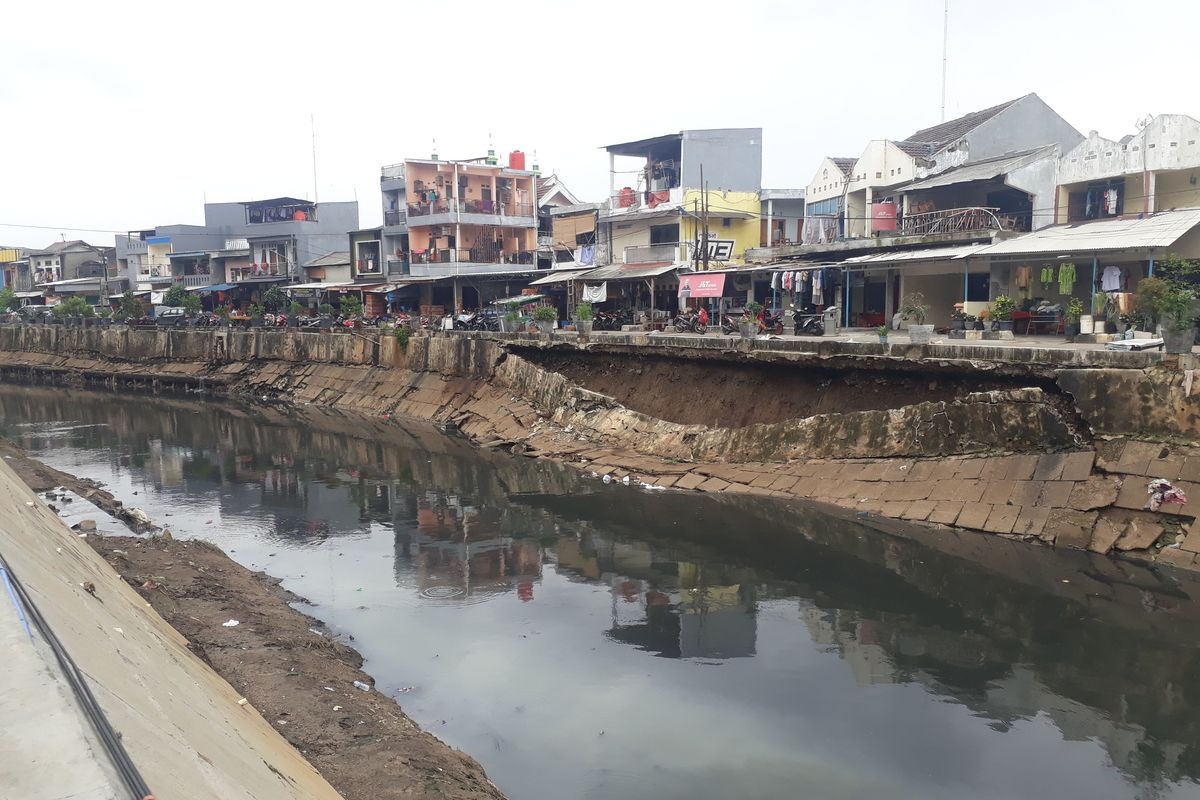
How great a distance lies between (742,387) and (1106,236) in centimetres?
1044

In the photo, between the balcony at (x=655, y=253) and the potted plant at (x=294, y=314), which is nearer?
the balcony at (x=655, y=253)

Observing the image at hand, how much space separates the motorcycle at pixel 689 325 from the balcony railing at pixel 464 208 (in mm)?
20907

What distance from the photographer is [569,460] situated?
2517 centimetres

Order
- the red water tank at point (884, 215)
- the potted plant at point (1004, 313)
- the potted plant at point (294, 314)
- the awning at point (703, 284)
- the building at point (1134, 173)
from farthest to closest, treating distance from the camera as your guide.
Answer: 1. the potted plant at point (294, 314)
2. the red water tank at point (884, 215)
3. the awning at point (703, 284)
4. the building at point (1134, 173)
5. the potted plant at point (1004, 313)

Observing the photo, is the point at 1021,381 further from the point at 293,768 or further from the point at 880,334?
the point at 293,768

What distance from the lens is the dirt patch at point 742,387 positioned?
67.1 feet

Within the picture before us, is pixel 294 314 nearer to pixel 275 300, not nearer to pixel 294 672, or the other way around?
pixel 275 300

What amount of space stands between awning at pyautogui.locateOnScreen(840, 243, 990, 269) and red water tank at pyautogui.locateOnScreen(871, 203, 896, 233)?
344 centimetres

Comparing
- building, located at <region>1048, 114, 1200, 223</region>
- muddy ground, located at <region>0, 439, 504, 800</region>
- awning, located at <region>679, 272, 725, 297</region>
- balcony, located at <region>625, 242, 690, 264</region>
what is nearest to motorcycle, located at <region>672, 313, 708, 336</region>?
awning, located at <region>679, 272, 725, 297</region>

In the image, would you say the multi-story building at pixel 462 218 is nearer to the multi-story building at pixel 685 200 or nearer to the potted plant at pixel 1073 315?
the multi-story building at pixel 685 200

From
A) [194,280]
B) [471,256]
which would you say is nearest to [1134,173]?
[471,256]

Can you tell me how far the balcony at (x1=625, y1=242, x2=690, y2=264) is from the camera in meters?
37.1

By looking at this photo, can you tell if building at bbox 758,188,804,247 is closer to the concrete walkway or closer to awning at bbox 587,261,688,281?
awning at bbox 587,261,688,281

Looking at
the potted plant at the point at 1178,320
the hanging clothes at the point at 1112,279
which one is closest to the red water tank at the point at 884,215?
the hanging clothes at the point at 1112,279
